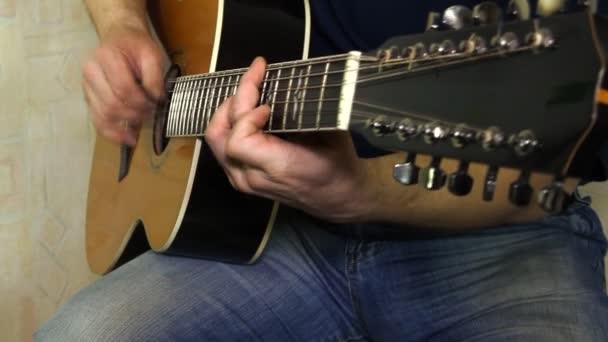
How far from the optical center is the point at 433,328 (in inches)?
32.2

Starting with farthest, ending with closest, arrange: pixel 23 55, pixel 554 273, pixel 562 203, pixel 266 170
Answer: pixel 23 55 → pixel 554 273 → pixel 266 170 → pixel 562 203

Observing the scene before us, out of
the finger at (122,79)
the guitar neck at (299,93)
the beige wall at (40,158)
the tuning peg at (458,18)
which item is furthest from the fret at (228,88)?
the beige wall at (40,158)

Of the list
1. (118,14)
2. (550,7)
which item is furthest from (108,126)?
(550,7)

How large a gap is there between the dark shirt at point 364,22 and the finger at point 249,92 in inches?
7.5

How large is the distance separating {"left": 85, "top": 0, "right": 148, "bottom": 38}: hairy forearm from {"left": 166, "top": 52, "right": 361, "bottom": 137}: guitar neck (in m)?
0.27

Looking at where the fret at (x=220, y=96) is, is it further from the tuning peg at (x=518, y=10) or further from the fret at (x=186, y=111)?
the tuning peg at (x=518, y=10)

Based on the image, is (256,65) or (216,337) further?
(216,337)

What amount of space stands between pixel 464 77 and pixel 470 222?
342mm

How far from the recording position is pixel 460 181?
0.50m

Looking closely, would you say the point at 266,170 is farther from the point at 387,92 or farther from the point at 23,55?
the point at 23,55

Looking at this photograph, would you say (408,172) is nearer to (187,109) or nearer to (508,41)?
(508,41)

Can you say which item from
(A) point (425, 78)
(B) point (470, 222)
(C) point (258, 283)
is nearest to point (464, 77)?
(A) point (425, 78)

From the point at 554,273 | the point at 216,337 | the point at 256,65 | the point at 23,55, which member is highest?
the point at 256,65

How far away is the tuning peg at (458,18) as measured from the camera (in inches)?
19.6
